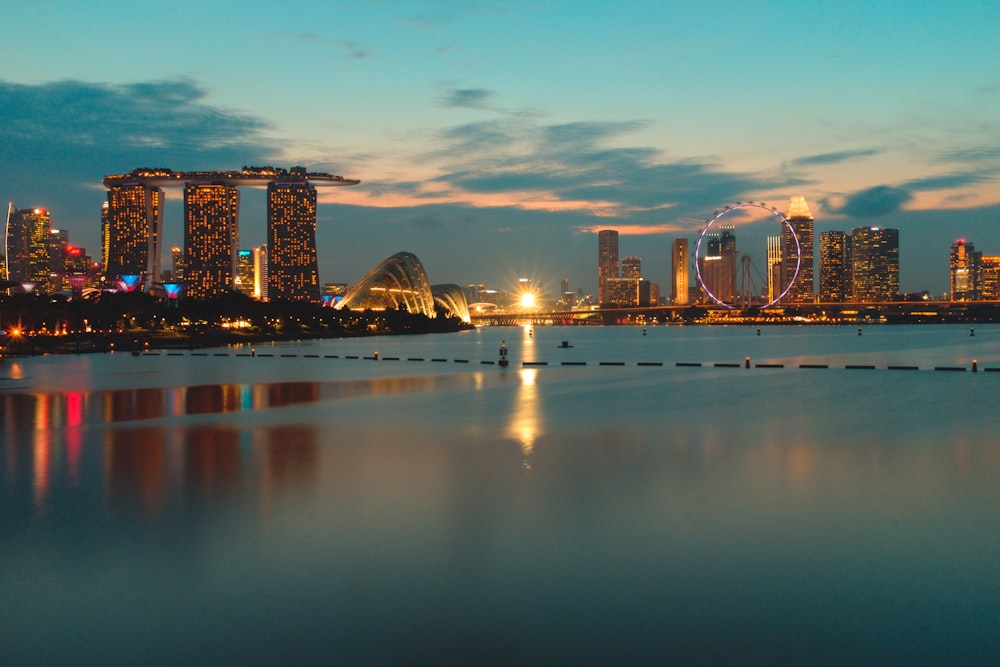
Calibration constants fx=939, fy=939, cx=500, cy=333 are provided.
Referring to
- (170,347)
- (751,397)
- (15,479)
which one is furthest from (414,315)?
(15,479)

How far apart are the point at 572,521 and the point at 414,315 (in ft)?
552

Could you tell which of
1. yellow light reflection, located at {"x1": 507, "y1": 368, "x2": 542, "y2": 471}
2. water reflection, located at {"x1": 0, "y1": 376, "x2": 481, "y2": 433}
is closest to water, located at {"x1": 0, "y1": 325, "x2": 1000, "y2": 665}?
yellow light reflection, located at {"x1": 507, "y1": 368, "x2": 542, "y2": 471}

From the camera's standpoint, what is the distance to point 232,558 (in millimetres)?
12070

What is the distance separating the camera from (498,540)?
13.1 meters

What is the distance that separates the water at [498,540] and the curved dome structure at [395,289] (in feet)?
492

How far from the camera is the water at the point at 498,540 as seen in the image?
916cm

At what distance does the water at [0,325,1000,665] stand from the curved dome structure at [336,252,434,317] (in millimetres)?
150083

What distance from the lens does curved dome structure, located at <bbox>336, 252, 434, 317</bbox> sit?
179375 millimetres

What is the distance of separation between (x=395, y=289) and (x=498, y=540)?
569ft

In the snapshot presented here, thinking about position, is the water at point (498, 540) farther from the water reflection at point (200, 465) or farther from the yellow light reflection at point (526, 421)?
the yellow light reflection at point (526, 421)

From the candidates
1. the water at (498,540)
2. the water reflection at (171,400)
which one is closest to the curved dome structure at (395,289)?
the water reflection at (171,400)

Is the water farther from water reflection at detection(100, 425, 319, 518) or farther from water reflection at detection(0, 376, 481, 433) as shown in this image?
water reflection at detection(0, 376, 481, 433)

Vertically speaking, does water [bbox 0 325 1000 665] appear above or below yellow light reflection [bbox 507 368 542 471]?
above

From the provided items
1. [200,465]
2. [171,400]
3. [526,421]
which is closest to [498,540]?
[200,465]
